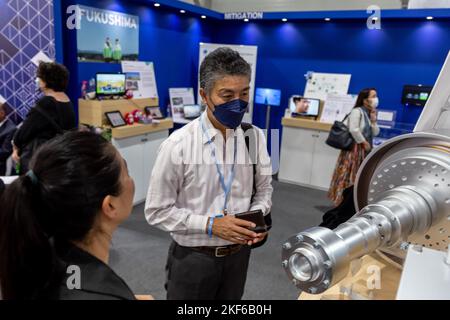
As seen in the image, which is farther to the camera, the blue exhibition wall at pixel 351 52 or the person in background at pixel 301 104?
the person in background at pixel 301 104

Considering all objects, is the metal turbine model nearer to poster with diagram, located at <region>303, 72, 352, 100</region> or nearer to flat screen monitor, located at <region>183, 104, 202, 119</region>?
flat screen monitor, located at <region>183, 104, 202, 119</region>

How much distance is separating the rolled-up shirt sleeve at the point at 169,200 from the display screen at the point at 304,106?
4539 mm

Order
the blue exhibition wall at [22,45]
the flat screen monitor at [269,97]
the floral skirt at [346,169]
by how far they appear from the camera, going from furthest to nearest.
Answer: the flat screen monitor at [269,97]
the floral skirt at [346,169]
the blue exhibition wall at [22,45]

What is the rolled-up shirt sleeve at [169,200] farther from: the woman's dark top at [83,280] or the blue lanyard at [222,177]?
the woman's dark top at [83,280]

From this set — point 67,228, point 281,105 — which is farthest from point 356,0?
point 67,228

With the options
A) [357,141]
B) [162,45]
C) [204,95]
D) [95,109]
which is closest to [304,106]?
[357,141]

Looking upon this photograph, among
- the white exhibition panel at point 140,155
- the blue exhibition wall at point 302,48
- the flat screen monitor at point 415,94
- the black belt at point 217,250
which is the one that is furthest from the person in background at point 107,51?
the flat screen monitor at point 415,94

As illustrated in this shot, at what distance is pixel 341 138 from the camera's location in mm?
4191

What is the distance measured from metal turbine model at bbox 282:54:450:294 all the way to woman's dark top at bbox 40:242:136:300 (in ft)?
2.04

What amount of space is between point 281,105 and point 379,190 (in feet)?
20.1

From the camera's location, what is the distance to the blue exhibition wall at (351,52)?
5273 mm

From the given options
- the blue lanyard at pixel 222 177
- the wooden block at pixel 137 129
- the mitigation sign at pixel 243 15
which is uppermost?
the mitigation sign at pixel 243 15

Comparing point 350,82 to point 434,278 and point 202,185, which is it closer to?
point 202,185

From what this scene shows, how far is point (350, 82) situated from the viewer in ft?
19.0
